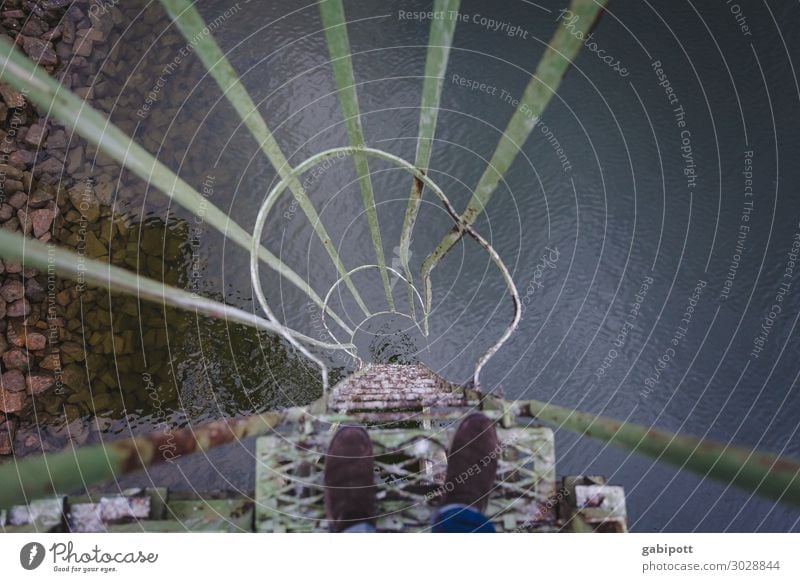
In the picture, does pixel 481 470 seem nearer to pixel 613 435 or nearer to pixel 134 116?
pixel 613 435

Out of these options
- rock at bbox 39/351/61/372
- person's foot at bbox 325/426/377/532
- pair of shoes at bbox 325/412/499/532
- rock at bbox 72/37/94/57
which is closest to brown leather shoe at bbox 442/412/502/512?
pair of shoes at bbox 325/412/499/532

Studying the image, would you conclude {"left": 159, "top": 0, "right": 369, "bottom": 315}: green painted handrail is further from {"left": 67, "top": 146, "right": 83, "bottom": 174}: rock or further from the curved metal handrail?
{"left": 67, "top": 146, "right": 83, "bottom": 174}: rock

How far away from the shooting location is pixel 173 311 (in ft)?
2.65

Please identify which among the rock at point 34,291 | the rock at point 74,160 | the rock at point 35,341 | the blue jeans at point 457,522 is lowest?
the blue jeans at point 457,522

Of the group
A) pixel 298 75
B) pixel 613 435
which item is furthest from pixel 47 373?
pixel 613 435

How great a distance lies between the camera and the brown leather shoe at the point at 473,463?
2.42 feet

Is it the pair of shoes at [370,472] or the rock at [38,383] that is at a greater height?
the rock at [38,383]

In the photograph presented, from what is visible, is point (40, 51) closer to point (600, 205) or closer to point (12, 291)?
point (12, 291)

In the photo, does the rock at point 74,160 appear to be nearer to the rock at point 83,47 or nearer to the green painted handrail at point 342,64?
the rock at point 83,47

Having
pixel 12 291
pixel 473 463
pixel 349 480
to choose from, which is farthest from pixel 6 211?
pixel 473 463

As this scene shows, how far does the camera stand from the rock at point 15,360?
2.54 feet

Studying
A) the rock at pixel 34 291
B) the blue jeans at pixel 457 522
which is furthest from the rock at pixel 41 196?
the blue jeans at pixel 457 522

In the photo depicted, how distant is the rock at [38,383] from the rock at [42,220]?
0.22 metres

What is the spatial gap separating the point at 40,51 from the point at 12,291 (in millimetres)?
387
